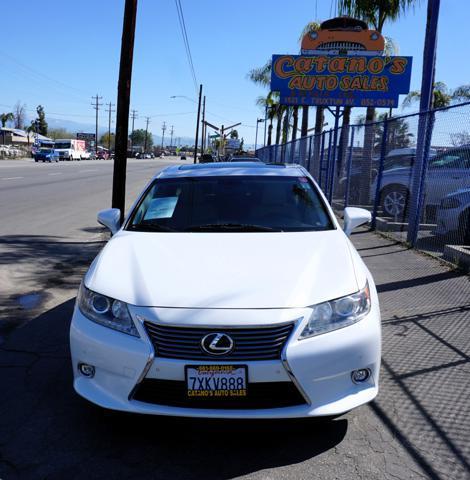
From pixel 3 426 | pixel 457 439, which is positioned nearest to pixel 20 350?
pixel 3 426

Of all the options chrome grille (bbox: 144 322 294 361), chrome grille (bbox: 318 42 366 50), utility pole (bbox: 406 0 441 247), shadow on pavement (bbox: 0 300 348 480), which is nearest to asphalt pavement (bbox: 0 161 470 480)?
shadow on pavement (bbox: 0 300 348 480)

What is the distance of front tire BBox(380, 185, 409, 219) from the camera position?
1170 cm

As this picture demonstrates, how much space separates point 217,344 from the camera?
9.64 feet

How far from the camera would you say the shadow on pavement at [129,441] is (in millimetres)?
2926

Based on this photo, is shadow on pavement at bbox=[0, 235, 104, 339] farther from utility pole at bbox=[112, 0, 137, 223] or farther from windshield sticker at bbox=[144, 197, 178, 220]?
windshield sticker at bbox=[144, 197, 178, 220]

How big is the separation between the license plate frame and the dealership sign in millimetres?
18158

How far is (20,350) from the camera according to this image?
4582mm

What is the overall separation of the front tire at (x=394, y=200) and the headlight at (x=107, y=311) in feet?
30.4

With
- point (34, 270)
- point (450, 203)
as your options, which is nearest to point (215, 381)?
point (34, 270)

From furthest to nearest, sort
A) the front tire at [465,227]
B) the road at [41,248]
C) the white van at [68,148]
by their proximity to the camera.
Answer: the white van at [68,148], the front tire at [465,227], the road at [41,248]

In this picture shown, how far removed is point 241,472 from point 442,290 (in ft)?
14.6

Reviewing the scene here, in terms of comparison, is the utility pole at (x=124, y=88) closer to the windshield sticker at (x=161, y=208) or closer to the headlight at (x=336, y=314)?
the windshield sticker at (x=161, y=208)

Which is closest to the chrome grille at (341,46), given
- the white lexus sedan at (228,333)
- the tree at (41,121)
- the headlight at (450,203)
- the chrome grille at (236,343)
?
the headlight at (450,203)

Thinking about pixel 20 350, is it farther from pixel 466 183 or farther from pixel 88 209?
pixel 88 209
